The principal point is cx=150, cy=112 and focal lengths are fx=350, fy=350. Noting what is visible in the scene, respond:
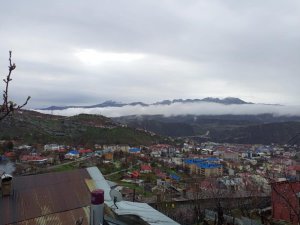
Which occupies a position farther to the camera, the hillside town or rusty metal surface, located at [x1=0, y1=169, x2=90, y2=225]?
the hillside town

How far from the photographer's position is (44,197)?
8336 mm

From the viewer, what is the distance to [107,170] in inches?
2015

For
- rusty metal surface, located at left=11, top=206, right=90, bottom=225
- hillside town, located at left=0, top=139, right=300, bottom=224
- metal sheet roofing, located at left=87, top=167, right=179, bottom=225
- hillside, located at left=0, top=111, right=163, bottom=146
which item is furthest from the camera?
hillside, located at left=0, top=111, right=163, bottom=146

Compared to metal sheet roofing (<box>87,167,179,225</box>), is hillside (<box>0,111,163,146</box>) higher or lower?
lower

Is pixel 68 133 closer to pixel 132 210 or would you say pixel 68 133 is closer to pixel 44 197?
pixel 44 197

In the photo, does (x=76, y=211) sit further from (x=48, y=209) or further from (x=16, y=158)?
(x=16, y=158)

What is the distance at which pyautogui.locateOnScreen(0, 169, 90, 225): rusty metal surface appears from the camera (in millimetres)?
7562

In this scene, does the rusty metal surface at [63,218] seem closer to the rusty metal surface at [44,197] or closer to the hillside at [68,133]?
the rusty metal surface at [44,197]

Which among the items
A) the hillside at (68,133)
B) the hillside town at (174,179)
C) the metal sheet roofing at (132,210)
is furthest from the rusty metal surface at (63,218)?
the hillside at (68,133)

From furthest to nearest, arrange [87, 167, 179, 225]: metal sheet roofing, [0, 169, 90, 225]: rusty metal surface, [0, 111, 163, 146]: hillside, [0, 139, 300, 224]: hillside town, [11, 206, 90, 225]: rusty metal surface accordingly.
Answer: [0, 111, 163, 146]: hillside, [0, 139, 300, 224]: hillside town, [87, 167, 179, 225]: metal sheet roofing, [0, 169, 90, 225]: rusty metal surface, [11, 206, 90, 225]: rusty metal surface

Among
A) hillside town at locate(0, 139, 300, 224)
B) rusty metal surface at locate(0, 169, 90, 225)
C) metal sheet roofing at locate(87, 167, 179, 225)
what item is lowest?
hillside town at locate(0, 139, 300, 224)

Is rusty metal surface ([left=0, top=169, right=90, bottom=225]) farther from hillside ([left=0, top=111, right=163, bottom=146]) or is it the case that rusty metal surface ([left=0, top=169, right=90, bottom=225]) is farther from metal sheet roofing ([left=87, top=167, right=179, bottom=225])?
hillside ([left=0, top=111, right=163, bottom=146])

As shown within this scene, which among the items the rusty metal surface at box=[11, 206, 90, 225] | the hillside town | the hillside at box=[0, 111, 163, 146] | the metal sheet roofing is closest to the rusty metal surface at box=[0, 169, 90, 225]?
the rusty metal surface at box=[11, 206, 90, 225]

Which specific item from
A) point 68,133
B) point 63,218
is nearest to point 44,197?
point 63,218
